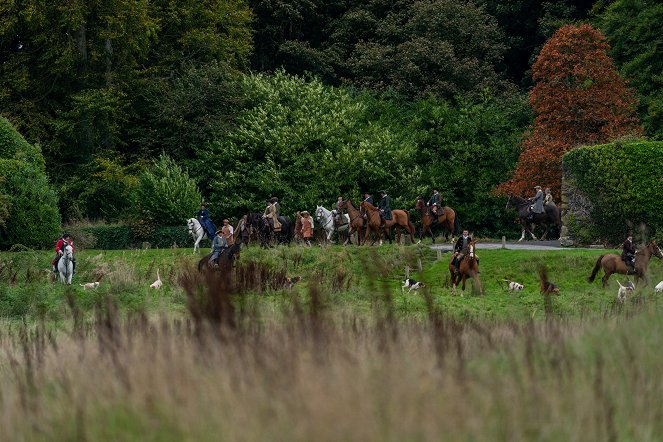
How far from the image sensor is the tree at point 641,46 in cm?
4672

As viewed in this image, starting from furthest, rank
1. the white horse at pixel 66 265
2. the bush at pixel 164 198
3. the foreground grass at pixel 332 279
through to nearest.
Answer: the bush at pixel 164 198 → the white horse at pixel 66 265 → the foreground grass at pixel 332 279

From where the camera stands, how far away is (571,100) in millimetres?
46344

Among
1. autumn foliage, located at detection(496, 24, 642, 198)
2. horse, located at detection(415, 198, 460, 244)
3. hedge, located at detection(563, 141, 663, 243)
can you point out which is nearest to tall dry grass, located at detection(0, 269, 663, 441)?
hedge, located at detection(563, 141, 663, 243)

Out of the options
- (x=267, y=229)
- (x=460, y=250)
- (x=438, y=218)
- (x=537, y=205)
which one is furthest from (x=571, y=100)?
(x=460, y=250)

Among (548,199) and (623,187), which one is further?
(548,199)

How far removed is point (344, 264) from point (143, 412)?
24.6m

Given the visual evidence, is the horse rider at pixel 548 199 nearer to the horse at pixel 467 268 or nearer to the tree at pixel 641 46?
the tree at pixel 641 46

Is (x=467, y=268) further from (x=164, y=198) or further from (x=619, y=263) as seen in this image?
(x=164, y=198)

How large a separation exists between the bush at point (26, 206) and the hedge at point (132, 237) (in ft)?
6.01

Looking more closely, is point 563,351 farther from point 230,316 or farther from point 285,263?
point 285,263

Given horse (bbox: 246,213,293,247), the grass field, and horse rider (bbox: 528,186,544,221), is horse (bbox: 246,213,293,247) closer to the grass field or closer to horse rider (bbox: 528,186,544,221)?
horse rider (bbox: 528,186,544,221)

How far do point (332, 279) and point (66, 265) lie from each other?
712 centimetres

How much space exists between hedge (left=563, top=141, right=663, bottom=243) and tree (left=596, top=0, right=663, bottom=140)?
1158cm

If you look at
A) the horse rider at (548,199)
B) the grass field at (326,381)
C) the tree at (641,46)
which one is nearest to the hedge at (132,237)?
the horse rider at (548,199)
